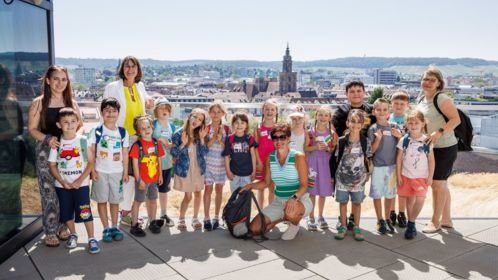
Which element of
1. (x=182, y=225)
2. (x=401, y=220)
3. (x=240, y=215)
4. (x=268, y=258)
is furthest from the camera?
(x=401, y=220)

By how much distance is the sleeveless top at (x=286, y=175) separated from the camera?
160 inches

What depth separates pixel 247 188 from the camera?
417cm

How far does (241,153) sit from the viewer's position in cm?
425

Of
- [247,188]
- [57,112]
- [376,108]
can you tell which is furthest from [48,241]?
[376,108]

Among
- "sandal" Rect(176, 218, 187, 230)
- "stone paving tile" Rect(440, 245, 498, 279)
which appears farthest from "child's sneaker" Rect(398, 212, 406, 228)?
"sandal" Rect(176, 218, 187, 230)

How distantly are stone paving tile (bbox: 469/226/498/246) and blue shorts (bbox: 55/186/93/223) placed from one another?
11.6 feet

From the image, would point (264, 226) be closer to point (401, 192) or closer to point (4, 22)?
point (401, 192)

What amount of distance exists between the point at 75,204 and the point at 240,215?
57.1 inches

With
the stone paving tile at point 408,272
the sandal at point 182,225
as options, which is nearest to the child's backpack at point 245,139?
the sandal at point 182,225

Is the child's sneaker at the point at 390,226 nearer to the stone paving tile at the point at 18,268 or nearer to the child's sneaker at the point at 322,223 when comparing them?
the child's sneaker at the point at 322,223

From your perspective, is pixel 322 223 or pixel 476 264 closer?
pixel 476 264

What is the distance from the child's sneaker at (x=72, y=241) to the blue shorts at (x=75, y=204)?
0.49 feet

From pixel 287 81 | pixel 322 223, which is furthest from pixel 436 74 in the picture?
pixel 287 81

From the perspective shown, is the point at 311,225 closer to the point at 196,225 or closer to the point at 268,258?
the point at 268,258
